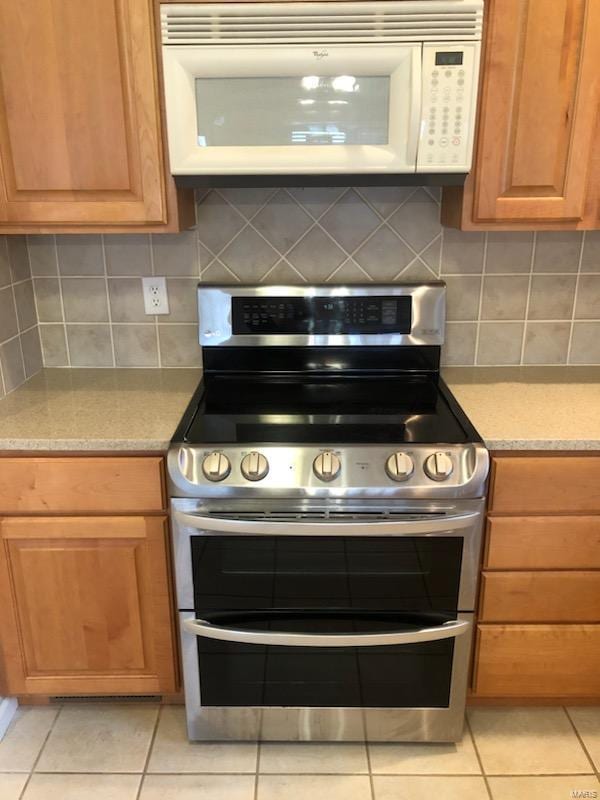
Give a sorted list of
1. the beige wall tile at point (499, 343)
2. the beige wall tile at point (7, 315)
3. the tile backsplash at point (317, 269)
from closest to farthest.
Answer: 1. the beige wall tile at point (7, 315)
2. the tile backsplash at point (317, 269)
3. the beige wall tile at point (499, 343)

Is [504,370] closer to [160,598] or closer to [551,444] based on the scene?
[551,444]

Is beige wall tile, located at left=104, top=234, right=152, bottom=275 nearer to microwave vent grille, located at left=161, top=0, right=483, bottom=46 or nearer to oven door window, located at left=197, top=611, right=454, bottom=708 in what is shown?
microwave vent grille, located at left=161, top=0, right=483, bottom=46

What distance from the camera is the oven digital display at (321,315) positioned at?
6.00 feet

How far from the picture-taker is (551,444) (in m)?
1.46

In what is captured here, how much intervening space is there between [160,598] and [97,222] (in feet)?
3.18

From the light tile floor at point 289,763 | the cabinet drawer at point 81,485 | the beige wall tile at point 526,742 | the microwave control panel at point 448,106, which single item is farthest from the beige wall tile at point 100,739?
the microwave control panel at point 448,106

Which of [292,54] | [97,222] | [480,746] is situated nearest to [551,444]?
[480,746]

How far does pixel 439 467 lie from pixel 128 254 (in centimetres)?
114

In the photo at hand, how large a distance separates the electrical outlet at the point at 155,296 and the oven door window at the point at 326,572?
79 cm

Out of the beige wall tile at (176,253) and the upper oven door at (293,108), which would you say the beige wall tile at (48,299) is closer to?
the beige wall tile at (176,253)

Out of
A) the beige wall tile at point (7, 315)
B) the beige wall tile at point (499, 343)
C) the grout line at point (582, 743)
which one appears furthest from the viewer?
the beige wall tile at point (499, 343)

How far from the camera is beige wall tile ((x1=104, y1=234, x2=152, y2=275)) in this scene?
1.89 m

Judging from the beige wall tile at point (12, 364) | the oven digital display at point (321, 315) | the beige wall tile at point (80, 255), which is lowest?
the beige wall tile at point (12, 364)

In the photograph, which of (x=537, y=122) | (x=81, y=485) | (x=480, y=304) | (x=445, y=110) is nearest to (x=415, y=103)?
(x=445, y=110)
